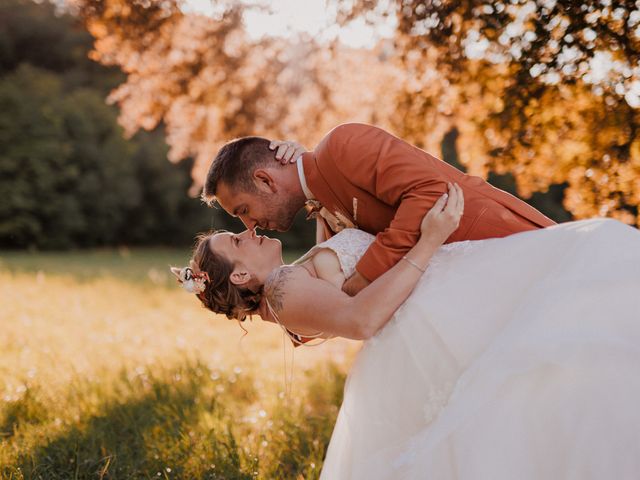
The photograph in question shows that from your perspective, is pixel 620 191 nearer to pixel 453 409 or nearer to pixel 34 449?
pixel 453 409

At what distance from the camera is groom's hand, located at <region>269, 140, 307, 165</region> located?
308cm

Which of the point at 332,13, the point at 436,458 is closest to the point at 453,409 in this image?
the point at 436,458

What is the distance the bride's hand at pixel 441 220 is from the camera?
2512 mm

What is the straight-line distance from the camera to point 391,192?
105 inches

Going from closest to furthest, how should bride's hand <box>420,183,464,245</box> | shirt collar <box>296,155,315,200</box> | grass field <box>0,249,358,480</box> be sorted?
bride's hand <box>420,183,464,245</box>
shirt collar <box>296,155,315,200</box>
grass field <box>0,249,358,480</box>

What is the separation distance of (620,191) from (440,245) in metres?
2.36

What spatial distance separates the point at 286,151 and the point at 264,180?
0.17 m

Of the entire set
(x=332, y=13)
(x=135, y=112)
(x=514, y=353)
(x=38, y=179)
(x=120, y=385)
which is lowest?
(x=38, y=179)

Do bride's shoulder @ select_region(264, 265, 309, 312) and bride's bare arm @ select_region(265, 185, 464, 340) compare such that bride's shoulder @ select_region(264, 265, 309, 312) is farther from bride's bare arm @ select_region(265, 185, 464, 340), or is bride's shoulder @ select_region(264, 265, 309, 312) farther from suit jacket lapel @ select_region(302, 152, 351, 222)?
suit jacket lapel @ select_region(302, 152, 351, 222)

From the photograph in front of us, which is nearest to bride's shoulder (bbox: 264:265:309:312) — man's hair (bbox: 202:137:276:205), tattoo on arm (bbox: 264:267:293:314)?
tattoo on arm (bbox: 264:267:293:314)

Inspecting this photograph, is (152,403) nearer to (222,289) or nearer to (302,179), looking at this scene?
(222,289)

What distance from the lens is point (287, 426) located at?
4297 millimetres

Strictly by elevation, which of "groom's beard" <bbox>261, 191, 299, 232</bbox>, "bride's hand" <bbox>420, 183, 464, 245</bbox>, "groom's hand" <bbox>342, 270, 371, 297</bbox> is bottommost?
"groom's hand" <bbox>342, 270, 371, 297</bbox>

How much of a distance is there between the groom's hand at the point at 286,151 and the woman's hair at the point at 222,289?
538 mm
